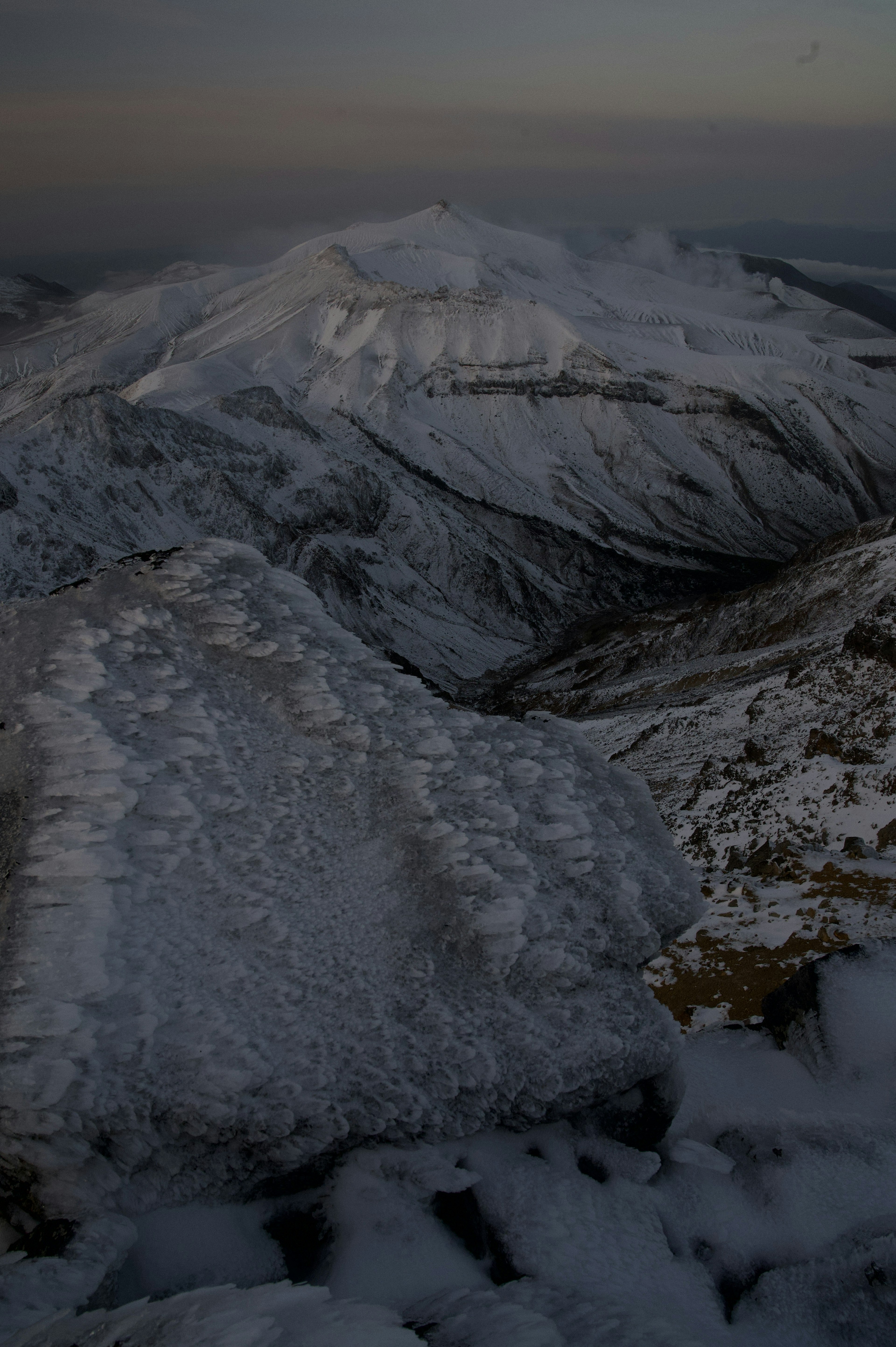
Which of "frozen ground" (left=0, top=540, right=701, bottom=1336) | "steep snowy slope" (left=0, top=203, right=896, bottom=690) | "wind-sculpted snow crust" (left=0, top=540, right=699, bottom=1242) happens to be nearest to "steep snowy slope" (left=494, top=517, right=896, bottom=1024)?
"wind-sculpted snow crust" (left=0, top=540, right=699, bottom=1242)

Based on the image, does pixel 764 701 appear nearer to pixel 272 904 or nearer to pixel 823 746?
pixel 823 746

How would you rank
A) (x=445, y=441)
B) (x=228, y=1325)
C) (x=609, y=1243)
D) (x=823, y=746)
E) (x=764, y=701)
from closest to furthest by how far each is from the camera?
1. (x=228, y=1325)
2. (x=609, y=1243)
3. (x=823, y=746)
4. (x=764, y=701)
5. (x=445, y=441)

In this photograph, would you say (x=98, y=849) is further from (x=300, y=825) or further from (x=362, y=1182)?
(x=362, y=1182)

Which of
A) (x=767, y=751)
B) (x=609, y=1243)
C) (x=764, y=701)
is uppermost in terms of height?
(x=609, y=1243)

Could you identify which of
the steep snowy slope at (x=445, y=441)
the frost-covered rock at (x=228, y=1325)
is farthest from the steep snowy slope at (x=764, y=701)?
the steep snowy slope at (x=445, y=441)

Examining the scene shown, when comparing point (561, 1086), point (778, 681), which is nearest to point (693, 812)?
point (778, 681)

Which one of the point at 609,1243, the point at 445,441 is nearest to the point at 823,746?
the point at 609,1243

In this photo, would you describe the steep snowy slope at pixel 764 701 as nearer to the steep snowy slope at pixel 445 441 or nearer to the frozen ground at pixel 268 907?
the frozen ground at pixel 268 907
